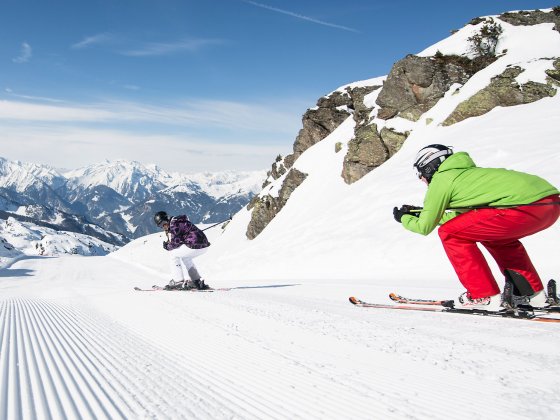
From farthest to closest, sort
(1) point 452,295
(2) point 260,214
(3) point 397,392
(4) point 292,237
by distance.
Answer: (2) point 260,214
(4) point 292,237
(1) point 452,295
(3) point 397,392

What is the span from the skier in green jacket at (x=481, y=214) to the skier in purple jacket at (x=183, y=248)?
657 centimetres

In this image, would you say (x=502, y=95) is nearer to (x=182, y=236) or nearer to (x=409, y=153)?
(x=409, y=153)

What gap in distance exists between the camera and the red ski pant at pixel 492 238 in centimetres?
441

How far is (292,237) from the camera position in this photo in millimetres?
20422

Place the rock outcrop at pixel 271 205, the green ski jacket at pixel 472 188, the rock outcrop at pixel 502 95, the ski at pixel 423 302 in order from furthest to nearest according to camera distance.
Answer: the rock outcrop at pixel 271 205, the rock outcrop at pixel 502 95, the ski at pixel 423 302, the green ski jacket at pixel 472 188

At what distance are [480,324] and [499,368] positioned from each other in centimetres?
156

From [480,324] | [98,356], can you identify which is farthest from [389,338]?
[98,356]

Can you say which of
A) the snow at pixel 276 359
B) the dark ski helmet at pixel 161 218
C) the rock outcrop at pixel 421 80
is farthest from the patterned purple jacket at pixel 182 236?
the rock outcrop at pixel 421 80

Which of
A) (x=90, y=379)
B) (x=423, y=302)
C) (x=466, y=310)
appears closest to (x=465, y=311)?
(x=466, y=310)

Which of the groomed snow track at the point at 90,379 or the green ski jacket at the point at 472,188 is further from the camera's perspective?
the green ski jacket at the point at 472,188

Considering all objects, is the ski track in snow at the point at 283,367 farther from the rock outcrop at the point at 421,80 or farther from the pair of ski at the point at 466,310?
the rock outcrop at the point at 421,80

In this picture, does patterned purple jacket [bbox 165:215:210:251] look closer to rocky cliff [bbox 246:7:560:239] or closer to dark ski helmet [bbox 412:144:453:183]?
dark ski helmet [bbox 412:144:453:183]

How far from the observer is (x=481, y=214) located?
4.61 meters

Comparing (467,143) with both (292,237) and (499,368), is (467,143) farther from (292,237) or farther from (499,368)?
(499,368)
